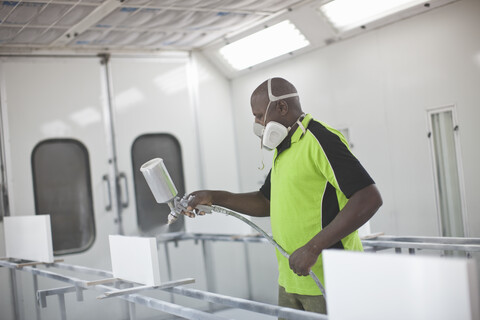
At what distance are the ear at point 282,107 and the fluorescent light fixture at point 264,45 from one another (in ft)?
8.50

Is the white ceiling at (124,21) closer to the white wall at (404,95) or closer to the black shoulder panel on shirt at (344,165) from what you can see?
the white wall at (404,95)

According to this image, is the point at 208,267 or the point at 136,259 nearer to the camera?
the point at 136,259

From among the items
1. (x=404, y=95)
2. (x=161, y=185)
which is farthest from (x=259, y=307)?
(x=404, y=95)

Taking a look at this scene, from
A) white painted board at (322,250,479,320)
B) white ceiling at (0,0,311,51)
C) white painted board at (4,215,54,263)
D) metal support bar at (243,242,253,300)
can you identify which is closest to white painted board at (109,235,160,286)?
white painted board at (4,215,54,263)

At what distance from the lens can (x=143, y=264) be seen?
301cm

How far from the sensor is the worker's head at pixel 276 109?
7.48 feet

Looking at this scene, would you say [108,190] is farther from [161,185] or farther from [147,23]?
[161,185]

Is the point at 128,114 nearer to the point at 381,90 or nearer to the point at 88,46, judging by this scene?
the point at 88,46

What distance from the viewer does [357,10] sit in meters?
4.28

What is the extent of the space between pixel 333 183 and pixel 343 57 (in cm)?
274

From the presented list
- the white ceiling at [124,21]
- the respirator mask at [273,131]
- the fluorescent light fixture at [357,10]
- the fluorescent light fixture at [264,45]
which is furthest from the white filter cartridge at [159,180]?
the fluorescent light fixture at [264,45]

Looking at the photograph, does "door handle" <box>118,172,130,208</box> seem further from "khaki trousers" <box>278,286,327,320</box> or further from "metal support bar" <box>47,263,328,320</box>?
"khaki trousers" <box>278,286,327,320</box>

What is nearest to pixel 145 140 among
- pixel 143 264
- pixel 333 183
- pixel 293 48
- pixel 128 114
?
pixel 128 114

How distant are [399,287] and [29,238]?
337 cm
